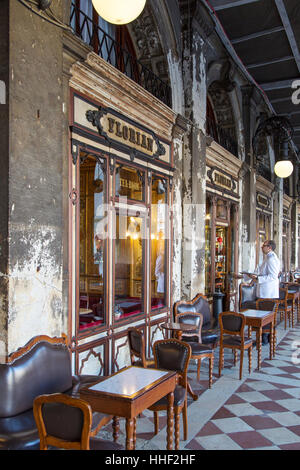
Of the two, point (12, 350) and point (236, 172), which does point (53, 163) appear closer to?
point (12, 350)

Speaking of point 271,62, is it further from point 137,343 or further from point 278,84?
point 137,343

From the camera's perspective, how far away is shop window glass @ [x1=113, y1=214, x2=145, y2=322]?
522cm

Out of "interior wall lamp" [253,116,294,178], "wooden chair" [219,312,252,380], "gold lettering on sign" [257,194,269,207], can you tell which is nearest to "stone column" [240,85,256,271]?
"interior wall lamp" [253,116,294,178]

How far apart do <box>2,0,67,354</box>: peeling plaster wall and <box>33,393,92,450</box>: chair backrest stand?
929 millimetres

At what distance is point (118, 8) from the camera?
111 inches

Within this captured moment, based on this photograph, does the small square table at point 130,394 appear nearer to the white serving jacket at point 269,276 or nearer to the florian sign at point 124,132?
the florian sign at point 124,132

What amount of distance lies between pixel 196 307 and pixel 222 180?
3398mm

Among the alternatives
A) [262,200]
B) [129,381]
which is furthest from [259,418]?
[262,200]

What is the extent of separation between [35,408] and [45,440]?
196mm

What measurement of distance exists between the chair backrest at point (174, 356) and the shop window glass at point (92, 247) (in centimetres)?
99

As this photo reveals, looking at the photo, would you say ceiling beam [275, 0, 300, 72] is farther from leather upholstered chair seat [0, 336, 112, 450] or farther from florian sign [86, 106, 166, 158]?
leather upholstered chair seat [0, 336, 112, 450]

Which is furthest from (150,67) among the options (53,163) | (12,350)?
(12,350)

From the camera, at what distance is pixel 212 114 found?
30.7 feet

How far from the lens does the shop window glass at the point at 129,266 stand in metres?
5.22
